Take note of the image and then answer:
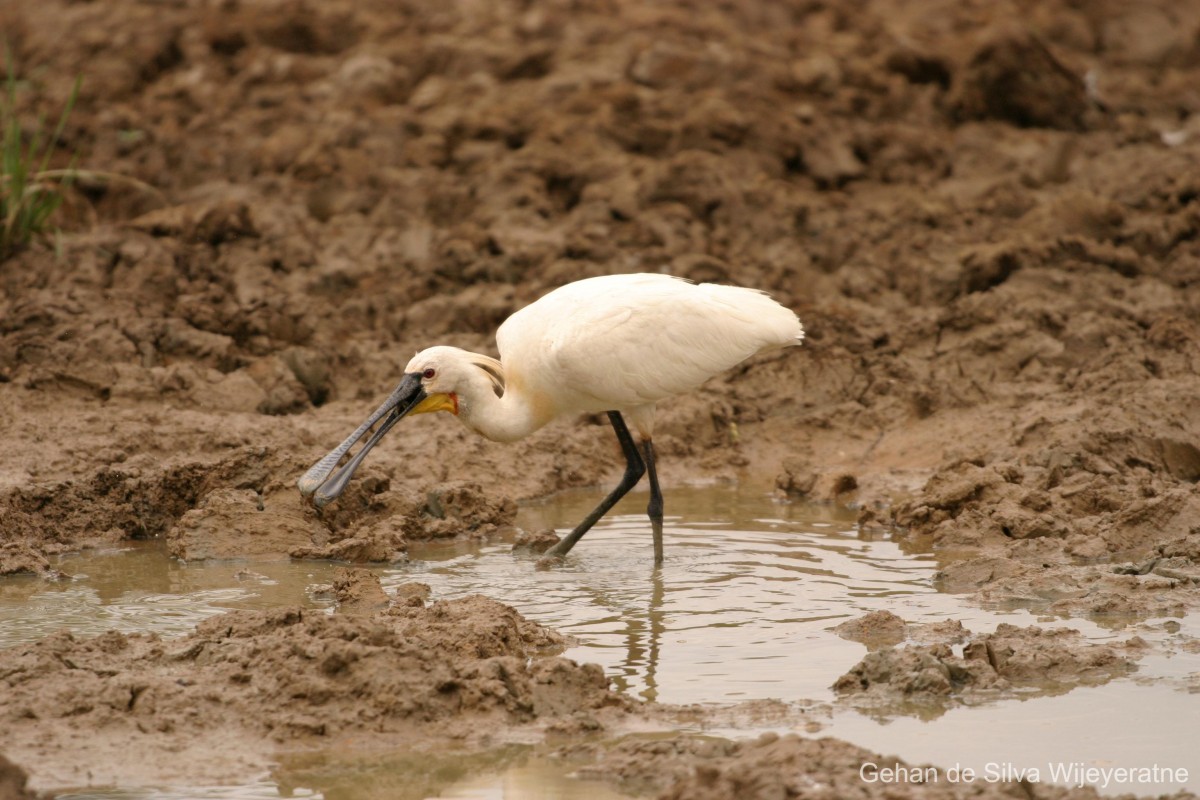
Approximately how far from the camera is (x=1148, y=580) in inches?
287

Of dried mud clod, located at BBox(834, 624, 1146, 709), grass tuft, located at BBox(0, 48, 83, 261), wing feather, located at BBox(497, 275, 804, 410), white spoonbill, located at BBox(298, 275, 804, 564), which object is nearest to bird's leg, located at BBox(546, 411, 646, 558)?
white spoonbill, located at BBox(298, 275, 804, 564)

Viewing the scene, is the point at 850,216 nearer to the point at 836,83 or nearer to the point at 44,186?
the point at 836,83

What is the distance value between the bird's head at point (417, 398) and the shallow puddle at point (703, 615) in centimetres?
44

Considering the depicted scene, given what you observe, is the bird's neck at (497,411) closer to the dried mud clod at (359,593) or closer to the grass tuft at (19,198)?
the dried mud clod at (359,593)

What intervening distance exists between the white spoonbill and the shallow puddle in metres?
0.49

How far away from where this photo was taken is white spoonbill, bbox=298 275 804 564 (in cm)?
825

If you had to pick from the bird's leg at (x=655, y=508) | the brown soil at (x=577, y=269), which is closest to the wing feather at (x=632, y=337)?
the bird's leg at (x=655, y=508)

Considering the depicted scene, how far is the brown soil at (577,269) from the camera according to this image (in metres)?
8.49

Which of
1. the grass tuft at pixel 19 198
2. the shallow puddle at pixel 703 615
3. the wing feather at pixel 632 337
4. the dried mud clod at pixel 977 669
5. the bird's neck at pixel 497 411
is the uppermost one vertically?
the grass tuft at pixel 19 198

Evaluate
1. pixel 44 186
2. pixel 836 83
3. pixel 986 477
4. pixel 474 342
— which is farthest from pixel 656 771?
pixel 836 83

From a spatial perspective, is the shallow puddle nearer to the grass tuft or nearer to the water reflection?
the water reflection

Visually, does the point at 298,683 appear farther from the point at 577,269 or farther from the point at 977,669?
the point at 577,269

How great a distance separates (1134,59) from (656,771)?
1372 cm

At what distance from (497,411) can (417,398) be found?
42 cm
